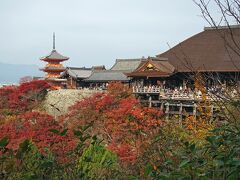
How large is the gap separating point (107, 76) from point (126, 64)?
3.20 m

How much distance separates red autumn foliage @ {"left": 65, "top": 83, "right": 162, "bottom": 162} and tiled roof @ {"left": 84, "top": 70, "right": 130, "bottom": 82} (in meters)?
10.2

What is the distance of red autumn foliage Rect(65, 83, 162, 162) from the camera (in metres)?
15.8

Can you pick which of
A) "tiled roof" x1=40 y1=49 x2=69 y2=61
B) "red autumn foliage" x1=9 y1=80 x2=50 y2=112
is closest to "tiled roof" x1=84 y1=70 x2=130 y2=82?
"red autumn foliage" x1=9 y1=80 x2=50 y2=112

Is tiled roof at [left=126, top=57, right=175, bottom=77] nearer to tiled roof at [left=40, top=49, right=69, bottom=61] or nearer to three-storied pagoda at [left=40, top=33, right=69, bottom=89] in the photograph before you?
three-storied pagoda at [left=40, top=33, right=69, bottom=89]

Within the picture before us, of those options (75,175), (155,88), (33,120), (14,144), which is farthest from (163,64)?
(75,175)

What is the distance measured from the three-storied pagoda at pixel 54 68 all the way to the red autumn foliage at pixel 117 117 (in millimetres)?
15558

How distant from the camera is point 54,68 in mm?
37281

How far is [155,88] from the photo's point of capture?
24422mm

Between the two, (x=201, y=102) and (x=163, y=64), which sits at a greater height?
(x=163, y=64)

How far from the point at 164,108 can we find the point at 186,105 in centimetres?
214

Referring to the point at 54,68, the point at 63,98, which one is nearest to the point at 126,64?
the point at 54,68

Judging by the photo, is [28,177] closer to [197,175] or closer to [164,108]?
[197,175]

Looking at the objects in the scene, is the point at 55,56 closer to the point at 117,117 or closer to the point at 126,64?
the point at 126,64

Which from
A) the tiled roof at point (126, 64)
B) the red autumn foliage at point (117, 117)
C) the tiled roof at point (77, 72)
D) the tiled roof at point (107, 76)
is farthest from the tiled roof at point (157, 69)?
the tiled roof at point (77, 72)
